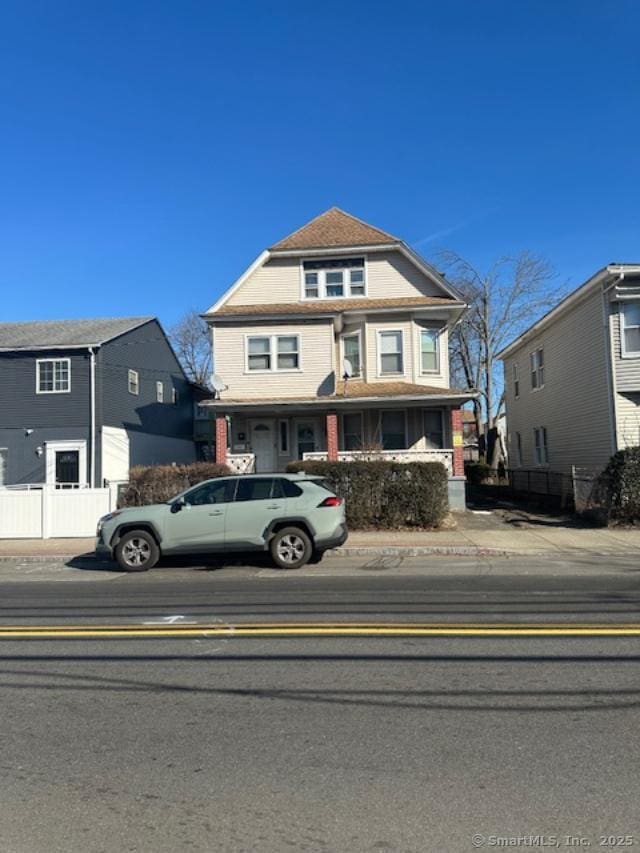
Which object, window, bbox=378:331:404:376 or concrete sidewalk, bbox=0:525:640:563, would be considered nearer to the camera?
concrete sidewalk, bbox=0:525:640:563

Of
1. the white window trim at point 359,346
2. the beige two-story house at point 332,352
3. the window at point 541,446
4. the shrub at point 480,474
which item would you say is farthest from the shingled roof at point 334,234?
the shrub at point 480,474

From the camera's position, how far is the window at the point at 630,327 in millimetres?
20141

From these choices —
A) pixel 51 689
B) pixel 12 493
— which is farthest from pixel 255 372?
pixel 51 689

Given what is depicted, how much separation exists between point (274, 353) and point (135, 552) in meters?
12.2

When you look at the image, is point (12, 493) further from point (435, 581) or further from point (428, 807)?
point (428, 807)

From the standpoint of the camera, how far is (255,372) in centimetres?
2344

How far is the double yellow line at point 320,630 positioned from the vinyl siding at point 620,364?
47.9 ft

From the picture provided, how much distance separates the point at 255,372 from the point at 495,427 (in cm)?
1853

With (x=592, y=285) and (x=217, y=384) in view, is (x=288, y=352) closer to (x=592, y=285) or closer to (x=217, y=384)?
(x=217, y=384)

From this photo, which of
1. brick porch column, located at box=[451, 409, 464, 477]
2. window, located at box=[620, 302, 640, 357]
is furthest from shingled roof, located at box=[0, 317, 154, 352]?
window, located at box=[620, 302, 640, 357]

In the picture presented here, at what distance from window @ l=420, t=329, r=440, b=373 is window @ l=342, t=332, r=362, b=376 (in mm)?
2168

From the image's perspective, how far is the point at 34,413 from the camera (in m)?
26.6

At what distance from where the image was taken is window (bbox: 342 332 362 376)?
944 inches

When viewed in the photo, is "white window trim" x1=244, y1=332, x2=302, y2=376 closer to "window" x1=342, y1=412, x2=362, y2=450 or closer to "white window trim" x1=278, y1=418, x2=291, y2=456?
"white window trim" x1=278, y1=418, x2=291, y2=456
